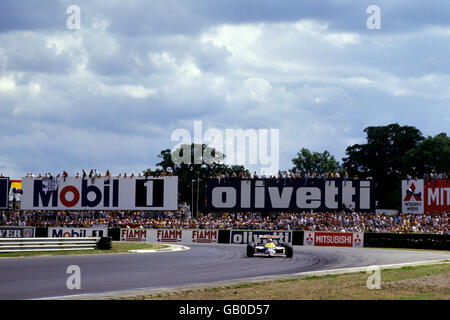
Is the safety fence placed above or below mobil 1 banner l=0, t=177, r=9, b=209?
below

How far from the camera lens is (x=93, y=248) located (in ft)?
107

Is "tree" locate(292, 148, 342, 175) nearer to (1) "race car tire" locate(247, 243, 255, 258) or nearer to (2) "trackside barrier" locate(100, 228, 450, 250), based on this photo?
(2) "trackside barrier" locate(100, 228, 450, 250)

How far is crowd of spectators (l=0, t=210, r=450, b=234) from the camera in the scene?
45719 mm

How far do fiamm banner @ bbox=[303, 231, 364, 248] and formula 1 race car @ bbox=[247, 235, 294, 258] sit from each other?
15.0 meters

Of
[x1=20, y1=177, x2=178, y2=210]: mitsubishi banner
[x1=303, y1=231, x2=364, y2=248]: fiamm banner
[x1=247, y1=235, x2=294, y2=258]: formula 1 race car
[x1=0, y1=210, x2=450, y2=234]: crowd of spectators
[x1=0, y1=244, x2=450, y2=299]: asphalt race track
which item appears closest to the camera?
[x1=0, y1=244, x2=450, y2=299]: asphalt race track

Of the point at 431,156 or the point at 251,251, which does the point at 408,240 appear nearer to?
the point at 251,251

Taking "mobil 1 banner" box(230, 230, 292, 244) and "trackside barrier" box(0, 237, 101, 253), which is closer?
"trackside barrier" box(0, 237, 101, 253)

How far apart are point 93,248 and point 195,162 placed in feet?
243

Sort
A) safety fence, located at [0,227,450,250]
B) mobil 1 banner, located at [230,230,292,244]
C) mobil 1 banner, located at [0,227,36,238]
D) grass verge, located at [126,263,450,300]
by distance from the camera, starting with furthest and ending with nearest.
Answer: mobil 1 banner, located at [0,227,36,238] < mobil 1 banner, located at [230,230,292,244] < safety fence, located at [0,227,450,250] < grass verge, located at [126,263,450,300]

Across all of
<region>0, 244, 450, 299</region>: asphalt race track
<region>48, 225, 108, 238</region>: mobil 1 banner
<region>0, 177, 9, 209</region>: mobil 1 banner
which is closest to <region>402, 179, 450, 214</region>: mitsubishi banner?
<region>48, 225, 108, 238</region>: mobil 1 banner

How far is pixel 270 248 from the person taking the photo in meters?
27.8

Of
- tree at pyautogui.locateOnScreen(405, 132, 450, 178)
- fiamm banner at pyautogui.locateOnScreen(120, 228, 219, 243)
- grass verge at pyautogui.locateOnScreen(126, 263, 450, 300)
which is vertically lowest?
fiamm banner at pyautogui.locateOnScreen(120, 228, 219, 243)
